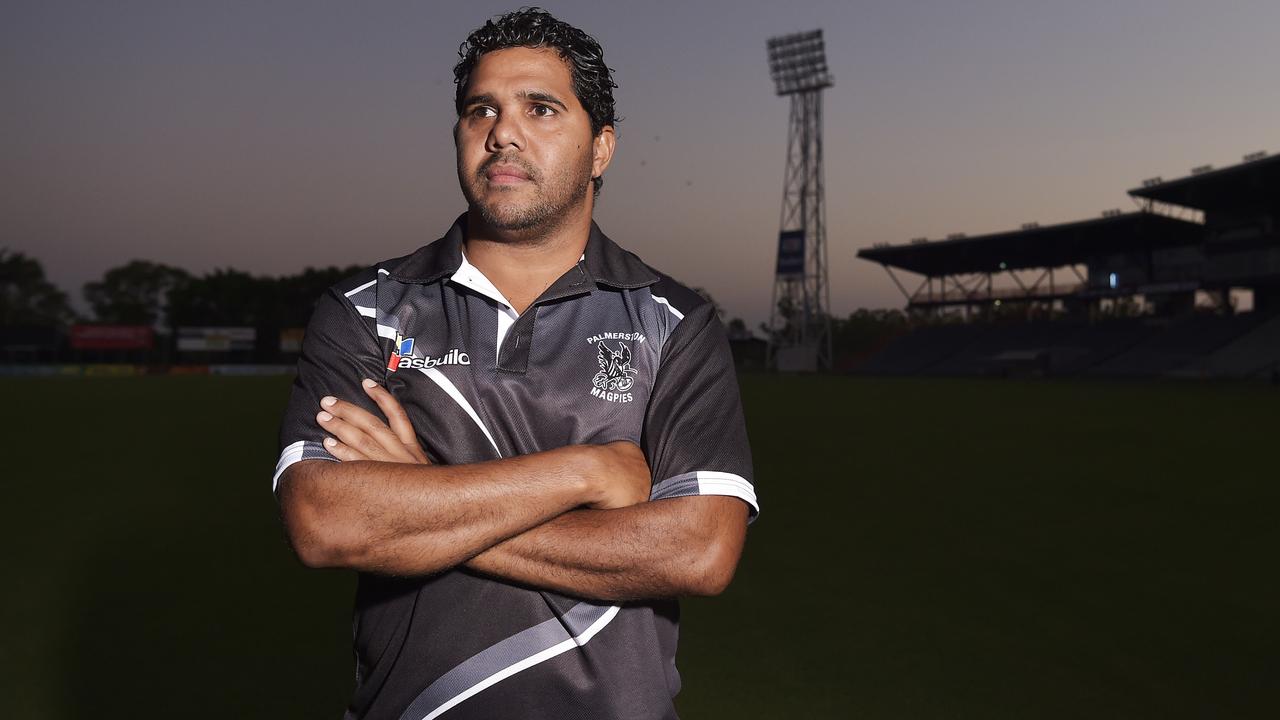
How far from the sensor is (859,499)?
873 centimetres

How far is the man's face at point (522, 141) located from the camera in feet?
5.87

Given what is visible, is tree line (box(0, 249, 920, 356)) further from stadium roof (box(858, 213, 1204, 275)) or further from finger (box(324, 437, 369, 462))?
finger (box(324, 437, 369, 462))

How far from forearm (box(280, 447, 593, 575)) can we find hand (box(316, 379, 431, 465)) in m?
0.04

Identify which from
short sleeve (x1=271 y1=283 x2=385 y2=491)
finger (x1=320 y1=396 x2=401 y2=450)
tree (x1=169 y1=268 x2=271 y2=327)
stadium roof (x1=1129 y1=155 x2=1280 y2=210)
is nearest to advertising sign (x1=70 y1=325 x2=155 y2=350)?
tree (x1=169 y1=268 x2=271 y2=327)

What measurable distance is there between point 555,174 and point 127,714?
3.51 meters

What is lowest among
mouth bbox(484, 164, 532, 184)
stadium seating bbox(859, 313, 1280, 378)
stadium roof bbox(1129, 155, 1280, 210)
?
stadium seating bbox(859, 313, 1280, 378)

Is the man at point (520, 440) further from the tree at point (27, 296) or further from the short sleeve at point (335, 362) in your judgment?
the tree at point (27, 296)

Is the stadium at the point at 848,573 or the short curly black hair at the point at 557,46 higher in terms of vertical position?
the short curly black hair at the point at 557,46

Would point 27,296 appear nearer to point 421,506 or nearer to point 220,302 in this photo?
point 220,302

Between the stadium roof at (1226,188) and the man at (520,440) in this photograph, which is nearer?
the man at (520,440)

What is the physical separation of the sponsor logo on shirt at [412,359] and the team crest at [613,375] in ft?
0.89

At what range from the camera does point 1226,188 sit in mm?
41531

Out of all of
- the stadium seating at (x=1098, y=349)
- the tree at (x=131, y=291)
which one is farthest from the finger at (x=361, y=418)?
the tree at (x=131, y=291)

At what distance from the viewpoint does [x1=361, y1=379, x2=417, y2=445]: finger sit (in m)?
1.77
